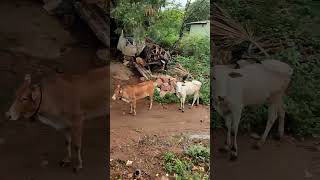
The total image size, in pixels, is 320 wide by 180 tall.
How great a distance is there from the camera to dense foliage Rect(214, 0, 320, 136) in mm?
2070

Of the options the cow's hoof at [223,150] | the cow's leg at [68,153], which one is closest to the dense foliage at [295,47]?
the cow's hoof at [223,150]

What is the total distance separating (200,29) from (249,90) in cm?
43

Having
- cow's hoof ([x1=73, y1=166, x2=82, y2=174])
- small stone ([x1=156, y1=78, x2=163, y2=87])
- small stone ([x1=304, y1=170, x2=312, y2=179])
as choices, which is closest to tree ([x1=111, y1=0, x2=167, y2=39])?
small stone ([x1=156, y1=78, x2=163, y2=87])

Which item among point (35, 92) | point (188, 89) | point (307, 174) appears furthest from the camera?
point (188, 89)

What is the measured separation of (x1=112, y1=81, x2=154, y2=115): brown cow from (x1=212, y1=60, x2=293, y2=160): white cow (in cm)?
35

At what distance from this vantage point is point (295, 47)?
2.09 meters

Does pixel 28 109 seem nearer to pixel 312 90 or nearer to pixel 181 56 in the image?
pixel 181 56

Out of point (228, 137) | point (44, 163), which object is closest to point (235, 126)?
point (228, 137)

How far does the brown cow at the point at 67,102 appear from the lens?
191cm

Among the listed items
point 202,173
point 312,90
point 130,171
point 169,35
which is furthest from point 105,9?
point 312,90

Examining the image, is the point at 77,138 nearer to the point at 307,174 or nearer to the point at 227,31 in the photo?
the point at 227,31

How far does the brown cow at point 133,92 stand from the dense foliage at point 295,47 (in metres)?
0.40

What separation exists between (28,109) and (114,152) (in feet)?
1.59

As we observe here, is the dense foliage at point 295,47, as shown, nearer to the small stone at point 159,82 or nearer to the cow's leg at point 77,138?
the small stone at point 159,82
